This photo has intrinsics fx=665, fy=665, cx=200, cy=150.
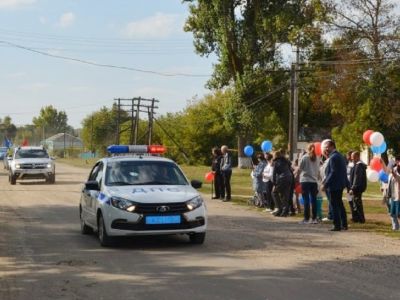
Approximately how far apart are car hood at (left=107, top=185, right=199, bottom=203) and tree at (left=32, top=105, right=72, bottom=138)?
474 ft

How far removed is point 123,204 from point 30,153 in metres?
23.7

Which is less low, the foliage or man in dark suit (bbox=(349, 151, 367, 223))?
the foliage

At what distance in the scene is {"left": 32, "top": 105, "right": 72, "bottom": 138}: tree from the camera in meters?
157

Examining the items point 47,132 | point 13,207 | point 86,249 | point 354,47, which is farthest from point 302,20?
point 47,132

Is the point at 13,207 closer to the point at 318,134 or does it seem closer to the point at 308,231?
the point at 308,231

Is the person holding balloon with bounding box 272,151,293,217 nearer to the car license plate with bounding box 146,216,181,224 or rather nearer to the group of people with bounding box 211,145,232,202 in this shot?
the group of people with bounding box 211,145,232,202

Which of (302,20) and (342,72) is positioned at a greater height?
(302,20)

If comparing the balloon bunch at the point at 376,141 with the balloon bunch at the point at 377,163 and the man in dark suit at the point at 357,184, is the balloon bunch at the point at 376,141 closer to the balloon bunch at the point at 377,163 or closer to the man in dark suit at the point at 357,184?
the balloon bunch at the point at 377,163

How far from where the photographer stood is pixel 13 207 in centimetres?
2000

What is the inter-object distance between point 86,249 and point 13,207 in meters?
9.39

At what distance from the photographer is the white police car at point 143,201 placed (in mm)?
11008

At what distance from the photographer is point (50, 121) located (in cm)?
15988

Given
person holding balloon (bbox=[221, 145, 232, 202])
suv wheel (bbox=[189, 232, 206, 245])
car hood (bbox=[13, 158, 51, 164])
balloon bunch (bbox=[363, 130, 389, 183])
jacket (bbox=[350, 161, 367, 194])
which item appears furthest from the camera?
car hood (bbox=[13, 158, 51, 164])

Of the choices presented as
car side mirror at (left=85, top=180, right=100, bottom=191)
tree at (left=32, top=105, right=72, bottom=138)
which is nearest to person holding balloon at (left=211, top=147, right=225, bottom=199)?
car side mirror at (left=85, top=180, right=100, bottom=191)
